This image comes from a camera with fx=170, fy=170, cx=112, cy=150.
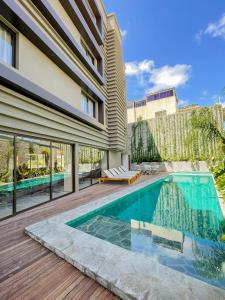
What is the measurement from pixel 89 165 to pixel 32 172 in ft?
11.7

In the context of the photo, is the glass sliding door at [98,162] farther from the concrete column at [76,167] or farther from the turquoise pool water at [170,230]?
the turquoise pool water at [170,230]

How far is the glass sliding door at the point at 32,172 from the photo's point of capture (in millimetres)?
5238

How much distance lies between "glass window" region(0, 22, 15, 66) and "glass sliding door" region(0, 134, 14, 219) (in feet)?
6.75

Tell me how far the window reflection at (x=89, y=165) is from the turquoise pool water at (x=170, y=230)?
9.60 feet

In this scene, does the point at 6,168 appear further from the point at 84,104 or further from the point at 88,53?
the point at 88,53

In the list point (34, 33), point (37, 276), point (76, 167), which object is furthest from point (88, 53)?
point (37, 276)

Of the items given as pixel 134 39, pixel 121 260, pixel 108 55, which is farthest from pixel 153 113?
pixel 121 260

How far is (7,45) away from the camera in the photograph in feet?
15.1

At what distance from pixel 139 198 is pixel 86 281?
5266 mm

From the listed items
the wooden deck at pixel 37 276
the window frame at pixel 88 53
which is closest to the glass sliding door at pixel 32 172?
the wooden deck at pixel 37 276

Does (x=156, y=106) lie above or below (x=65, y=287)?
above

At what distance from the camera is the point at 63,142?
6988 mm

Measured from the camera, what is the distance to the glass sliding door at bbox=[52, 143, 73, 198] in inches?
257

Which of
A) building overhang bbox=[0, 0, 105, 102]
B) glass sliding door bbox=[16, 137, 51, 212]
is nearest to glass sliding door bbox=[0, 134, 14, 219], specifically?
glass sliding door bbox=[16, 137, 51, 212]
